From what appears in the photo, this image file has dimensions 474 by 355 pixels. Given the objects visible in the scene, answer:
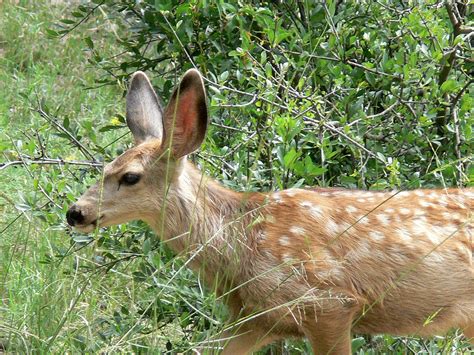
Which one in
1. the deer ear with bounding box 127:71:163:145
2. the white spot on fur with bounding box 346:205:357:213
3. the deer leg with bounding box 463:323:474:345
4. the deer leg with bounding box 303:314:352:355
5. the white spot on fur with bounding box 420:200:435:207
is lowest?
the deer leg with bounding box 463:323:474:345

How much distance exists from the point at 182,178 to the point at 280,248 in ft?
1.78

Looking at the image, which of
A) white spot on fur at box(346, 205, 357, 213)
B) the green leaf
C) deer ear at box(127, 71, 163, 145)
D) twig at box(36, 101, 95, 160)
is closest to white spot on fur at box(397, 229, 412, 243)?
white spot on fur at box(346, 205, 357, 213)

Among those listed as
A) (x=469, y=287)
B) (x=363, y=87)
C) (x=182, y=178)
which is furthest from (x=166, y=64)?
(x=469, y=287)

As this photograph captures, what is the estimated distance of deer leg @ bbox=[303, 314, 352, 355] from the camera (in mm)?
4730

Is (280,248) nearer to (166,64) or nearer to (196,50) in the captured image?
(196,50)

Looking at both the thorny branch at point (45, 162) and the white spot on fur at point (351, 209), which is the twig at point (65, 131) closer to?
the thorny branch at point (45, 162)

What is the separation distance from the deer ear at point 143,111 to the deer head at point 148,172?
253 millimetres

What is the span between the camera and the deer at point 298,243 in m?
4.73

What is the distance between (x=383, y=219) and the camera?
5.04 meters

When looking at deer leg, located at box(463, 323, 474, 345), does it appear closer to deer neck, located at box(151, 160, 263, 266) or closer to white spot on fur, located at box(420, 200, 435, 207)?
white spot on fur, located at box(420, 200, 435, 207)

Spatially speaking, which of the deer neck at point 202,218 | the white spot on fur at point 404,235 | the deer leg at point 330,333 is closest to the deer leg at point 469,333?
the white spot on fur at point 404,235

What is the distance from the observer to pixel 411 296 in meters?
4.92

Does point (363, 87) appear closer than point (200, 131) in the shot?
No

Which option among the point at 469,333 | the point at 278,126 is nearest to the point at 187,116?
the point at 278,126
